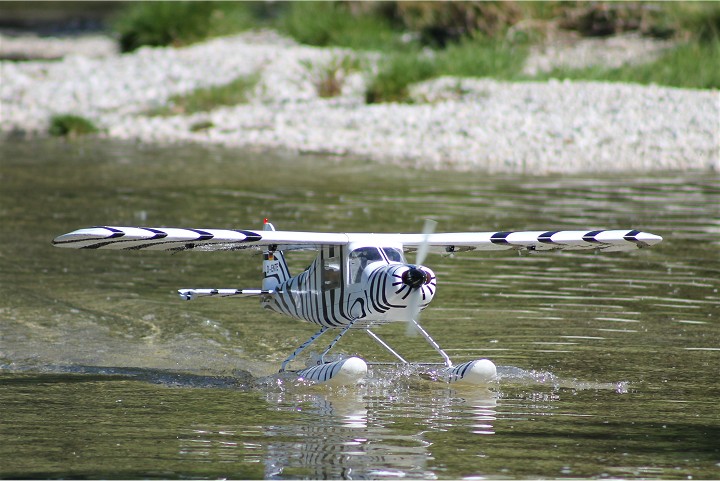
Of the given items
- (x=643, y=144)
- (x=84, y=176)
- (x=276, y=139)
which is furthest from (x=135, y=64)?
(x=643, y=144)

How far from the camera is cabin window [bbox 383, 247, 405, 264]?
10.6 metres

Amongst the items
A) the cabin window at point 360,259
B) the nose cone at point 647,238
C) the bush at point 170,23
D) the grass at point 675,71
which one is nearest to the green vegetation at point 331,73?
the grass at point 675,71

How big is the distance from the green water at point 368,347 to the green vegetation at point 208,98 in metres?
9.29

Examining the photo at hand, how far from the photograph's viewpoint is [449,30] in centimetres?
3647

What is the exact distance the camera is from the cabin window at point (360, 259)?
10570mm

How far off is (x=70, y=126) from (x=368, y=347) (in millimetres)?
20493

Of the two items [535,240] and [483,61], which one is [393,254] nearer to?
[535,240]

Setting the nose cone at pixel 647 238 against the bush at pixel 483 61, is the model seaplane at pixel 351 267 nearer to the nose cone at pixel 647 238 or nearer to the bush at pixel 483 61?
the nose cone at pixel 647 238

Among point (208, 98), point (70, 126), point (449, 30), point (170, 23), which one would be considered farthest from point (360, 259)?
point (170, 23)

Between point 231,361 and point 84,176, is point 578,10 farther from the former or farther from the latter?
point 231,361

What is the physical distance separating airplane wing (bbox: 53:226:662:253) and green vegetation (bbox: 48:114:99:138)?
2101 centimetres

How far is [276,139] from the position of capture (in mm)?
28984

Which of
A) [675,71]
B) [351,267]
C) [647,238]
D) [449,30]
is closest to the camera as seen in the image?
[351,267]

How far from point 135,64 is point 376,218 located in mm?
18889
